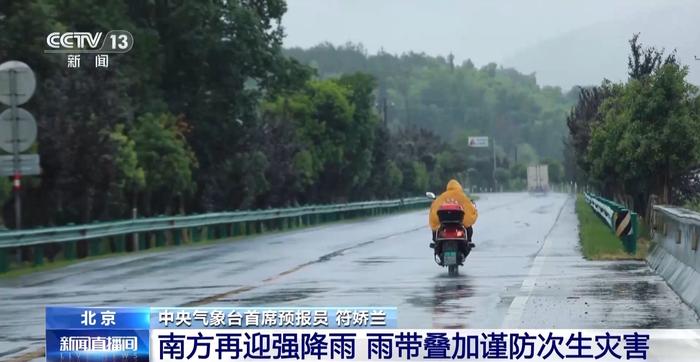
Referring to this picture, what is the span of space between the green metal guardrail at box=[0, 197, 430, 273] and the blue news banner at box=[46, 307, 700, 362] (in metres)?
16.7

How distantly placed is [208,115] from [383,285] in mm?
28658

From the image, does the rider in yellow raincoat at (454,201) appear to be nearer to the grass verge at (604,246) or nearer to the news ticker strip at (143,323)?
the grass verge at (604,246)

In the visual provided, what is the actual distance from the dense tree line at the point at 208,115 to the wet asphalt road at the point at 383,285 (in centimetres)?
175

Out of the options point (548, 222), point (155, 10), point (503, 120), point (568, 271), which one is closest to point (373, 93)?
point (548, 222)

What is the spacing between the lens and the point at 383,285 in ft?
56.9

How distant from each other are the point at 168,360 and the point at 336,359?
2.91 ft

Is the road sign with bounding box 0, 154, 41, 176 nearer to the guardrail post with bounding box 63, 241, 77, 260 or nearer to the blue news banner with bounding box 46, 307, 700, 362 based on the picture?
the blue news banner with bounding box 46, 307, 700, 362

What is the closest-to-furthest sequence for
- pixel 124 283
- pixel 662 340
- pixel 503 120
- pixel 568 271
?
pixel 662 340 < pixel 503 120 < pixel 124 283 < pixel 568 271

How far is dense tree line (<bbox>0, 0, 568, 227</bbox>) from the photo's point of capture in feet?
47.4

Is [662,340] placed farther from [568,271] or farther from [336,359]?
[568,271]

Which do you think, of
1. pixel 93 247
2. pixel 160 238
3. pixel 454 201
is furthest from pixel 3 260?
pixel 160 238

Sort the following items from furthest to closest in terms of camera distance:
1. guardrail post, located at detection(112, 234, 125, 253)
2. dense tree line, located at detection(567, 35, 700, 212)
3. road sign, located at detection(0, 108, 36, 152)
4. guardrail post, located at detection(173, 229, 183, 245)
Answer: guardrail post, located at detection(173, 229, 183, 245), guardrail post, located at detection(112, 234, 125, 253), dense tree line, located at detection(567, 35, 700, 212), road sign, located at detection(0, 108, 36, 152)

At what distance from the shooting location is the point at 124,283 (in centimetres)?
1898

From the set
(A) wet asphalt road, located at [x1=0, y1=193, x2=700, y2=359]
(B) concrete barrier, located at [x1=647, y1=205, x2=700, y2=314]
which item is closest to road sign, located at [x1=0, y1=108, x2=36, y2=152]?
(A) wet asphalt road, located at [x1=0, y1=193, x2=700, y2=359]
